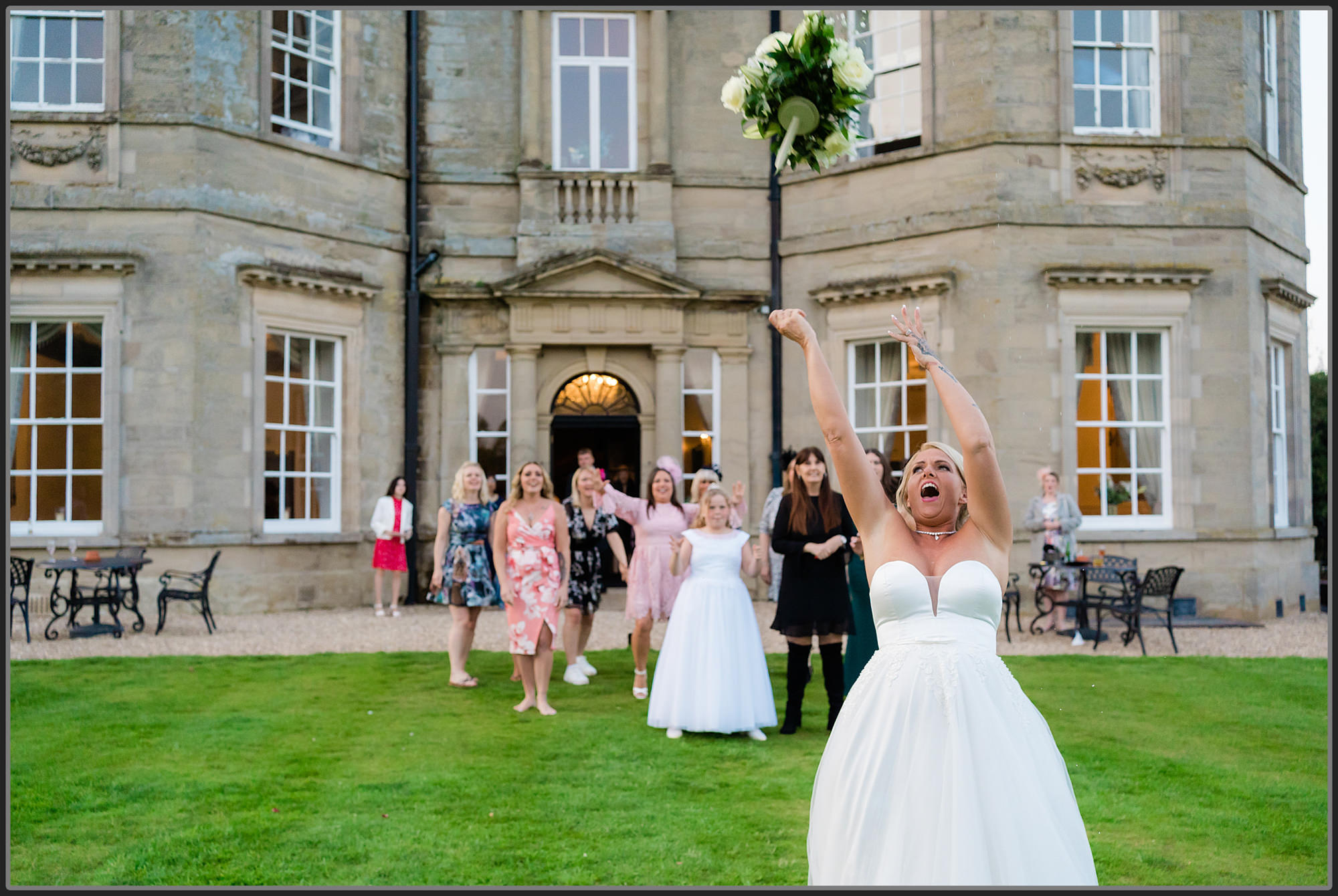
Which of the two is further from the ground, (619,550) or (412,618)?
(619,550)

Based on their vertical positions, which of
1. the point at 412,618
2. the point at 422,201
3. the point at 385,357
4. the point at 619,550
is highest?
the point at 422,201

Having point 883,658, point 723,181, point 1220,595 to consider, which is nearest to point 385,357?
point 723,181

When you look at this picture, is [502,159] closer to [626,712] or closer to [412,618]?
[412,618]

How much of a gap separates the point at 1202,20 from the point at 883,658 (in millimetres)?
14039

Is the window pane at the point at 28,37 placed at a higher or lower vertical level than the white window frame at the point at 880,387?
higher

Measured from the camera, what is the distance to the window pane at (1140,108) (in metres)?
14.5

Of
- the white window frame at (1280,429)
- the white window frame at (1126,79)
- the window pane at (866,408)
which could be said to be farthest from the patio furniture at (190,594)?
the white window frame at (1280,429)

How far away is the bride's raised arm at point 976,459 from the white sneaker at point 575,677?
20.6ft

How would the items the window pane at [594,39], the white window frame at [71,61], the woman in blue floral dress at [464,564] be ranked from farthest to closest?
1. the window pane at [594,39]
2. the white window frame at [71,61]
3. the woman in blue floral dress at [464,564]

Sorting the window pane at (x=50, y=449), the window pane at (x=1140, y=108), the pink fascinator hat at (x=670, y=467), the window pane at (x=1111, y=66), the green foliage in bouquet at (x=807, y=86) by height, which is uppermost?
the window pane at (x=1111, y=66)

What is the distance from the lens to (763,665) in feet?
24.9

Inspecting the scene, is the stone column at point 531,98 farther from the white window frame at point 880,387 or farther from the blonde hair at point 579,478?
the blonde hair at point 579,478

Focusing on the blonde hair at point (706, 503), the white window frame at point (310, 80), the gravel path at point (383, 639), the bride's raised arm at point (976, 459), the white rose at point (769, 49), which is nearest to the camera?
the bride's raised arm at point (976, 459)

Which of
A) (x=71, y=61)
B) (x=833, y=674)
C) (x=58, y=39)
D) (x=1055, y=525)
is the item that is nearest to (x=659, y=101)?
(x=71, y=61)
